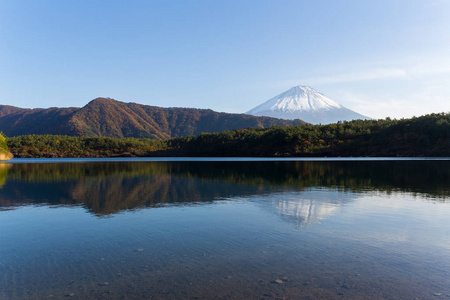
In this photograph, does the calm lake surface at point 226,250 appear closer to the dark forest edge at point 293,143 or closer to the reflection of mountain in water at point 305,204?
the reflection of mountain in water at point 305,204

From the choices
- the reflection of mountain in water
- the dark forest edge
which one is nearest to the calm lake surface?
the reflection of mountain in water

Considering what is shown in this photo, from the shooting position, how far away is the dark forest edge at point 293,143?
380 feet

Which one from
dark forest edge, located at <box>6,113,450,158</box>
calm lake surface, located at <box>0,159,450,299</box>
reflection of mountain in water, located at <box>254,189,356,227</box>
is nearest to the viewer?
calm lake surface, located at <box>0,159,450,299</box>

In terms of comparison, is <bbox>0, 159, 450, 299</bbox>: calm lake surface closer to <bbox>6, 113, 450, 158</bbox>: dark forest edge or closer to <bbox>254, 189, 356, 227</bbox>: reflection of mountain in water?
<bbox>254, 189, 356, 227</bbox>: reflection of mountain in water

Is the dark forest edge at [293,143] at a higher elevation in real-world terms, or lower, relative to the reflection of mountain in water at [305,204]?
higher

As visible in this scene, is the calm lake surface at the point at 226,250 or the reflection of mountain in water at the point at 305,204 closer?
the calm lake surface at the point at 226,250

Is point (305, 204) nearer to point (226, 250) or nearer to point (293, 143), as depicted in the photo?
point (226, 250)

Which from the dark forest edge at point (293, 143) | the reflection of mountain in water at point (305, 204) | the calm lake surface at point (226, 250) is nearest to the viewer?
the calm lake surface at point (226, 250)

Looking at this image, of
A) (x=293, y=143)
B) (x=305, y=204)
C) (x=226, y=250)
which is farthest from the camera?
(x=293, y=143)

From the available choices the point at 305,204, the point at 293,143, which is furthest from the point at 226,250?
the point at 293,143

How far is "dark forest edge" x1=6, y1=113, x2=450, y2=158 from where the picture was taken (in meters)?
116

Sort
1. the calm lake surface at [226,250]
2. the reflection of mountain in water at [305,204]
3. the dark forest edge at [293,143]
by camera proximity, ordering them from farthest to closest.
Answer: the dark forest edge at [293,143] < the reflection of mountain in water at [305,204] < the calm lake surface at [226,250]

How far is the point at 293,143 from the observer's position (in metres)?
140

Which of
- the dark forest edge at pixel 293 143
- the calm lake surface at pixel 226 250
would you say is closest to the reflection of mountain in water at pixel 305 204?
the calm lake surface at pixel 226 250
